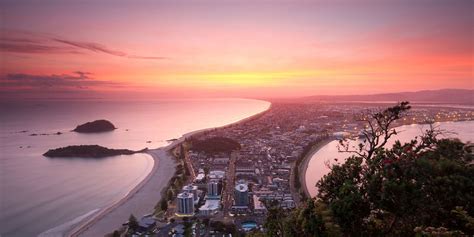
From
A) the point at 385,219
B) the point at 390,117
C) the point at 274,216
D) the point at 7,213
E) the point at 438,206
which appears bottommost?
the point at 7,213

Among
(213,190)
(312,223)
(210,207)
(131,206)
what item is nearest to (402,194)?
(312,223)

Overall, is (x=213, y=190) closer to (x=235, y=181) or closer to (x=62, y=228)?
(x=235, y=181)

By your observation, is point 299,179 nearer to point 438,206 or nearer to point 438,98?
point 438,206

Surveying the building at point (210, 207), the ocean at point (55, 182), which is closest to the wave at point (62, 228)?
the ocean at point (55, 182)

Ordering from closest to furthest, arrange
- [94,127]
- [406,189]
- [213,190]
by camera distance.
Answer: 1. [406,189]
2. [213,190]
3. [94,127]

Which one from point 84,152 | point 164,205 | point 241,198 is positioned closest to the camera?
point 164,205

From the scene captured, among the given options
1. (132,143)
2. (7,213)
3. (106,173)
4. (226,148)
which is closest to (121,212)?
(7,213)
